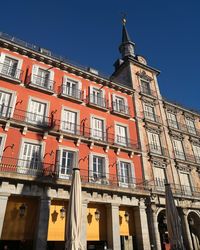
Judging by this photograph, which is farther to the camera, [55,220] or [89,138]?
[89,138]

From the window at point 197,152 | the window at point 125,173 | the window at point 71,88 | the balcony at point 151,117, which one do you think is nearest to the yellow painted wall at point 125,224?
the window at point 125,173

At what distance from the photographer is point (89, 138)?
1670 cm

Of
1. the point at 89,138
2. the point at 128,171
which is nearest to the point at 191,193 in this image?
the point at 128,171

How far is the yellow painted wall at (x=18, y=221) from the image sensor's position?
463 inches

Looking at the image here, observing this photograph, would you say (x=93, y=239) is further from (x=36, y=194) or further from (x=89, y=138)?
(x=89, y=138)

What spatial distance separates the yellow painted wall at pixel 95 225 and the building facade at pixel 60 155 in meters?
0.06

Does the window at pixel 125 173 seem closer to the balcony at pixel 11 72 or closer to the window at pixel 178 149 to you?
the window at pixel 178 149

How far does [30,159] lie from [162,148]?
39.8 ft

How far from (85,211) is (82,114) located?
744 centimetres

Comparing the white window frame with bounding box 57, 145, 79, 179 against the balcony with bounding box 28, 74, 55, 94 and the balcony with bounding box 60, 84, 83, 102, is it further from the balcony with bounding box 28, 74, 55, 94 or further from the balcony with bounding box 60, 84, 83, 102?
the balcony with bounding box 28, 74, 55, 94

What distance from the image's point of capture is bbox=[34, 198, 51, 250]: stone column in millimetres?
11438

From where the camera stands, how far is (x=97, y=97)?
1997 centimetres

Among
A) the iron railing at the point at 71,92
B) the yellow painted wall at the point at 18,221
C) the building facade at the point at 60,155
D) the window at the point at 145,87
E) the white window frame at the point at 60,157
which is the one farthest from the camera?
the window at the point at 145,87

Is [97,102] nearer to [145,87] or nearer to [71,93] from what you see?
[71,93]
